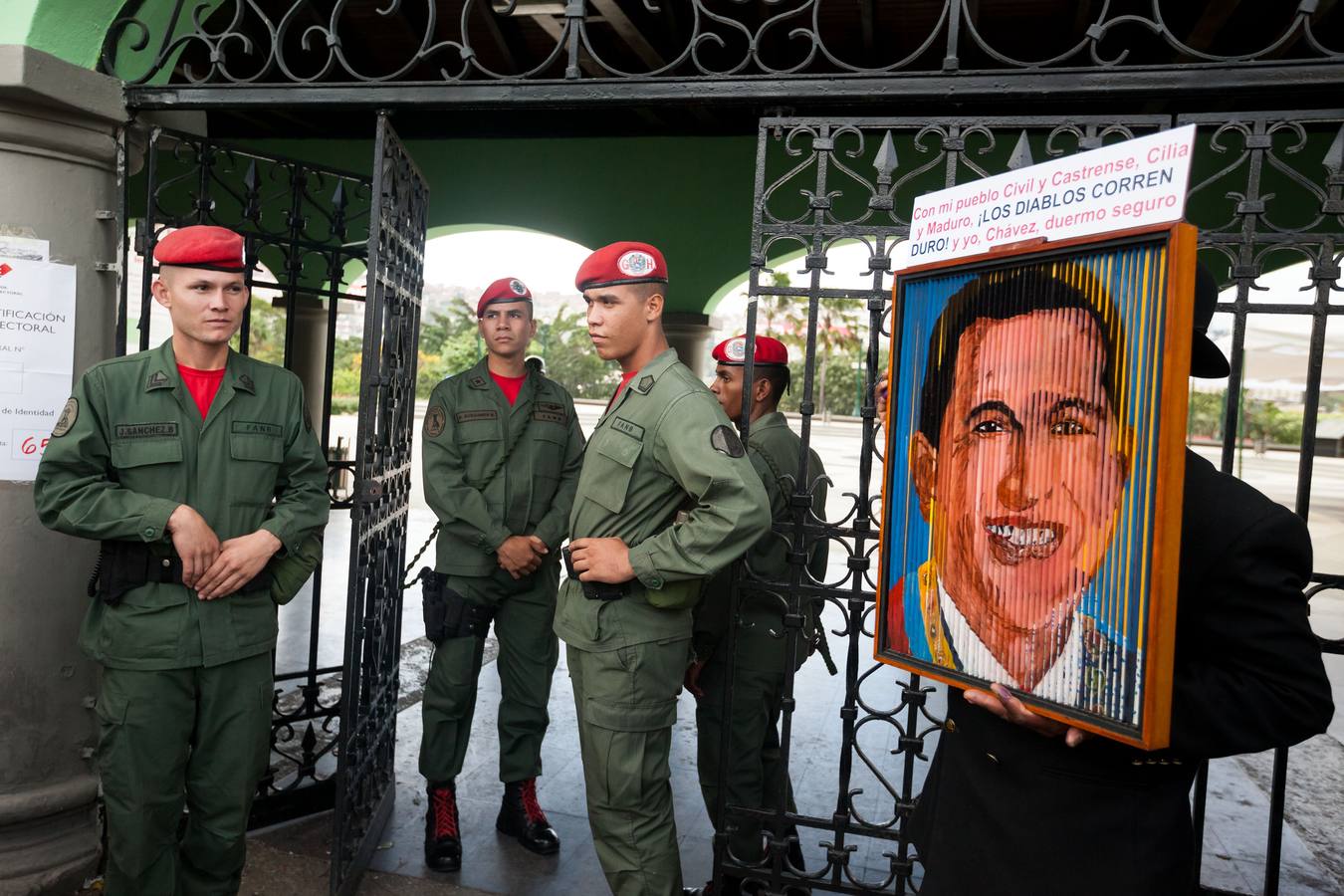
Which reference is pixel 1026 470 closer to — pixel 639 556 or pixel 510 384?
pixel 639 556

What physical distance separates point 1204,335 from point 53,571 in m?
3.22

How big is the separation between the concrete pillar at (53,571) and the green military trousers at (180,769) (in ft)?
1.73

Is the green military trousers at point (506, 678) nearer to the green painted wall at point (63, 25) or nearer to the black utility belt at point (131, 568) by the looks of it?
the black utility belt at point (131, 568)

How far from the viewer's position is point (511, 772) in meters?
3.56

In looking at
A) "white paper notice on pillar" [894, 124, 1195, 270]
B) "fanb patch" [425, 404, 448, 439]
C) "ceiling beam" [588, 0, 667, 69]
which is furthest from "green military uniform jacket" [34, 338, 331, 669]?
"ceiling beam" [588, 0, 667, 69]

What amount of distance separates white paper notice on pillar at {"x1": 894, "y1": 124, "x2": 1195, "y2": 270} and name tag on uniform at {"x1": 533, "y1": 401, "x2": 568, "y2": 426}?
90.4 inches

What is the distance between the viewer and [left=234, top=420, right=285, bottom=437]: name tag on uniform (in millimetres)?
2746

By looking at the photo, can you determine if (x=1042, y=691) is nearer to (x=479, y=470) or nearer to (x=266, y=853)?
(x=479, y=470)

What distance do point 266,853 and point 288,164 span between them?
2.45 metres

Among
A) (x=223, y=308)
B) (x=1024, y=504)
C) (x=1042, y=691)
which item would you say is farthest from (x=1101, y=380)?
(x=223, y=308)

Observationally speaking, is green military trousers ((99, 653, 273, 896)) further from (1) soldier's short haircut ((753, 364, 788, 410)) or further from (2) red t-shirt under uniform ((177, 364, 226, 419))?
(1) soldier's short haircut ((753, 364, 788, 410))

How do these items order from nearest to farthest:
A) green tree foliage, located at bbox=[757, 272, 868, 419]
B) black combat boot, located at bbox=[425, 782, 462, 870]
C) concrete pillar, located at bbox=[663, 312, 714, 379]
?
black combat boot, located at bbox=[425, 782, 462, 870], concrete pillar, located at bbox=[663, 312, 714, 379], green tree foliage, located at bbox=[757, 272, 868, 419]

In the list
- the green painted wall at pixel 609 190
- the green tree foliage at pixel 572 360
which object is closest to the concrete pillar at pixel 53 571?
the green painted wall at pixel 609 190

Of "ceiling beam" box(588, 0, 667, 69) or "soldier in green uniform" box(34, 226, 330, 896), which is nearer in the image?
"soldier in green uniform" box(34, 226, 330, 896)
